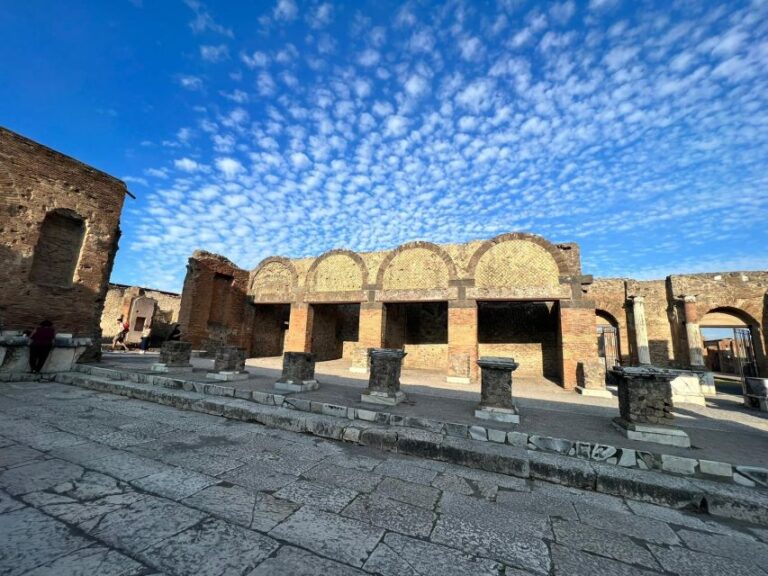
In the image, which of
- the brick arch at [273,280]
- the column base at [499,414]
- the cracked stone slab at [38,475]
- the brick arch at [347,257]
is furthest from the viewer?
the brick arch at [273,280]

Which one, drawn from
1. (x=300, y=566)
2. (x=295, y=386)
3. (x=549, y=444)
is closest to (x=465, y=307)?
(x=295, y=386)

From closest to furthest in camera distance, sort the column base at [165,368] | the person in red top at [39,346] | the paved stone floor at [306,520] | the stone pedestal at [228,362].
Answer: the paved stone floor at [306,520], the stone pedestal at [228,362], the person in red top at [39,346], the column base at [165,368]

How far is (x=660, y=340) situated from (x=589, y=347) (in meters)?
8.24

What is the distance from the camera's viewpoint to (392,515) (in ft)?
7.98

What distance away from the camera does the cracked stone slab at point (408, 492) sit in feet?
8.86

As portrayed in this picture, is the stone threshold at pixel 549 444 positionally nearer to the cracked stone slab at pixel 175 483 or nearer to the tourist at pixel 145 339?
the cracked stone slab at pixel 175 483

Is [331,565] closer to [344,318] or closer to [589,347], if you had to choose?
[589,347]

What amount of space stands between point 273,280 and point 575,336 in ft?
41.9

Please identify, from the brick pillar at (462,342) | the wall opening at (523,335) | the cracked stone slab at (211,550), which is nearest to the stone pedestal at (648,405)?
the cracked stone slab at (211,550)

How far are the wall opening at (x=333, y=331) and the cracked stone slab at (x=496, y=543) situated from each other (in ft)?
39.4

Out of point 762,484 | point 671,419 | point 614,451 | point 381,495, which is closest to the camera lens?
point 381,495

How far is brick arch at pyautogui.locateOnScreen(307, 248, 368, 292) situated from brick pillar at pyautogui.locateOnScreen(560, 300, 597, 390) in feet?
24.2

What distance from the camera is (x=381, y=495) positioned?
2.77 m

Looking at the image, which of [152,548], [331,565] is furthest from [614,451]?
[152,548]
